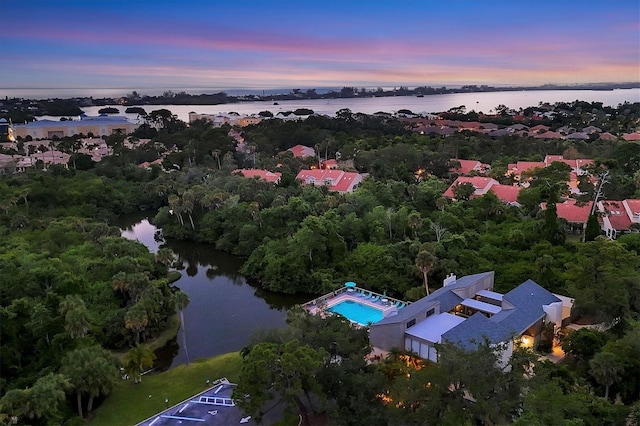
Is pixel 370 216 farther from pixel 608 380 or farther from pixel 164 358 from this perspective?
pixel 608 380

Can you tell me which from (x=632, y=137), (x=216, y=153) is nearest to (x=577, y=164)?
(x=632, y=137)

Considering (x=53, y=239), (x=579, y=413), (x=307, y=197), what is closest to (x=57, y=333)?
(x=53, y=239)

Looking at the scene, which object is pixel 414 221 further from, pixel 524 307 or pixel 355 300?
pixel 524 307

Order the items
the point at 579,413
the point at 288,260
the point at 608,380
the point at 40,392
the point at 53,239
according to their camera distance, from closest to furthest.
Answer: the point at 579,413 → the point at 40,392 → the point at 608,380 → the point at 288,260 → the point at 53,239

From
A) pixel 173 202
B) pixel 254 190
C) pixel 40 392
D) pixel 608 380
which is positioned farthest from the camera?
pixel 254 190

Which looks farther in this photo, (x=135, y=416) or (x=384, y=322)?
(x=384, y=322)
